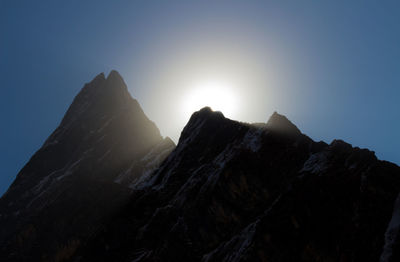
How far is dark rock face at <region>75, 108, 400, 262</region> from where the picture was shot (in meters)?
24.1

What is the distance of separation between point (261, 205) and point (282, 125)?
43.5 ft

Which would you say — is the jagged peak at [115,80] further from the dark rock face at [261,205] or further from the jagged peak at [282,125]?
the jagged peak at [282,125]

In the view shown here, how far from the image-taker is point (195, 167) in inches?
1676

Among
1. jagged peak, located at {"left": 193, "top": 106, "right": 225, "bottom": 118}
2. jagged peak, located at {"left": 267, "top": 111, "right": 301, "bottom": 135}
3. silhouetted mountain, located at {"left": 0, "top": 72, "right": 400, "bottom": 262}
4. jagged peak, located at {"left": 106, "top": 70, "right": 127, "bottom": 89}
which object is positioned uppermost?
jagged peak, located at {"left": 106, "top": 70, "right": 127, "bottom": 89}

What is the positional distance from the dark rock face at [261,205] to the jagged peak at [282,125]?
19 cm

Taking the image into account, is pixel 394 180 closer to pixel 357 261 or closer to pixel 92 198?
pixel 357 261

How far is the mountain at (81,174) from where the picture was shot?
176 ft

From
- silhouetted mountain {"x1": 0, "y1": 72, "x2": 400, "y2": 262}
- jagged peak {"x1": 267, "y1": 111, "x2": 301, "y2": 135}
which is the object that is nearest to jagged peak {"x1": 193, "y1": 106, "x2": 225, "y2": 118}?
silhouetted mountain {"x1": 0, "y1": 72, "x2": 400, "y2": 262}

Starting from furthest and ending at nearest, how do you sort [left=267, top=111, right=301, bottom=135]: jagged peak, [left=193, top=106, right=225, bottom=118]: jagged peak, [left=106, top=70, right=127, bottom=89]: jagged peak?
1. [left=106, top=70, right=127, bottom=89]: jagged peak
2. [left=193, top=106, right=225, bottom=118]: jagged peak
3. [left=267, top=111, right=301, bottom=135]: jagged peak

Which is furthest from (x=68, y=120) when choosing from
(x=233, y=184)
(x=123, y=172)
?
(x=233, y=184)

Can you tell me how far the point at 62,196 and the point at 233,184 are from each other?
46950 millimetres

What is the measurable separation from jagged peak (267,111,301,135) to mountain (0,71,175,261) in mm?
28762

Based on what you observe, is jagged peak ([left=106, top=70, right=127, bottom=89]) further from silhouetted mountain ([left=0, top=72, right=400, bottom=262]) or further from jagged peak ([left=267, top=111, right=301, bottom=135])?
jagged peak ([left=267, top=111, right=301, bottom=135])

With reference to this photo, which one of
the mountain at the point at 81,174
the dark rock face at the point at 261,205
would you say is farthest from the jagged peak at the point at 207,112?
the mountain at the point at 81,174
